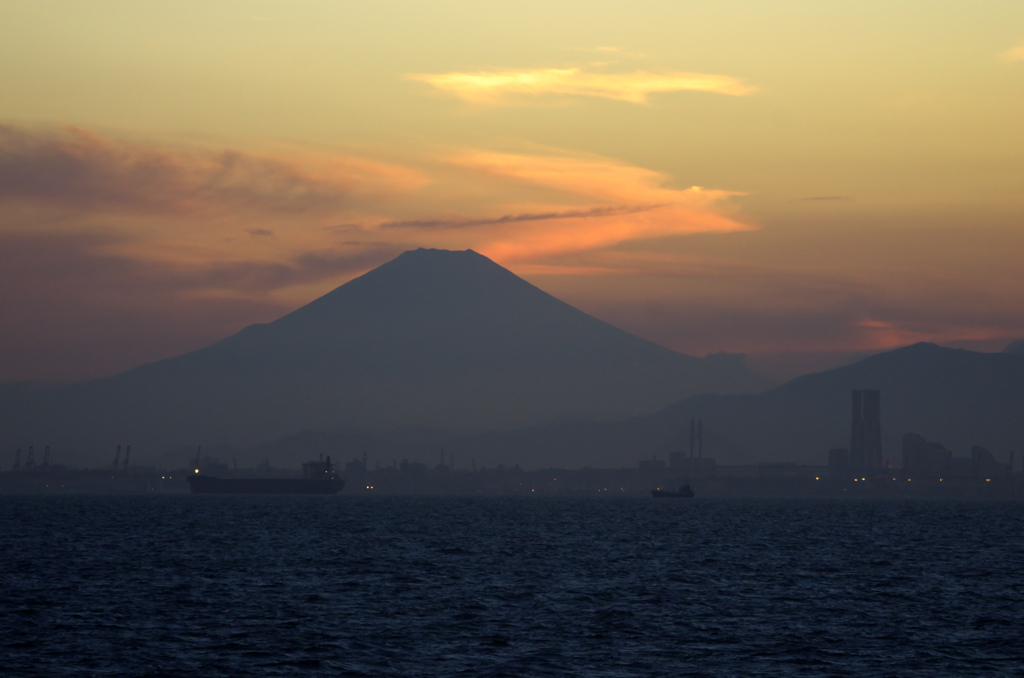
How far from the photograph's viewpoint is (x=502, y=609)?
212ft

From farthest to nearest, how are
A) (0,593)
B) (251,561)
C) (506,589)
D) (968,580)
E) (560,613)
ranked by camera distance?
1. (251,561)
2. (968,580)
3. (506,589)
4. (0,593)
5. (560,613)

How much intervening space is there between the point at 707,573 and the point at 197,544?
54.5 meters

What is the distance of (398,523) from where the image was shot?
579ft

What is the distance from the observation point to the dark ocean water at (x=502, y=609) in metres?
48.2

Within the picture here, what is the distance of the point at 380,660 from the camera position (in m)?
48.4

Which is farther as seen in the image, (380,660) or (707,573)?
(707,573)

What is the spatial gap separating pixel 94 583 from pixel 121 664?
105 ft

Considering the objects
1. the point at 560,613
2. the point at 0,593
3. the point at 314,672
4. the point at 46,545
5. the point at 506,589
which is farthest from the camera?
the point at 46,545

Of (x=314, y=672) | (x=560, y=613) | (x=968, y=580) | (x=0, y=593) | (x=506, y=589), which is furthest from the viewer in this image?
(x=968, y=580)

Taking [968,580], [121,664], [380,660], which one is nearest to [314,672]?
[380,660]

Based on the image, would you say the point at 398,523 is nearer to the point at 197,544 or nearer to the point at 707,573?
the point at 197,544

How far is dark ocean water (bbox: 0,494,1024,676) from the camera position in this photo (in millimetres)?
48219

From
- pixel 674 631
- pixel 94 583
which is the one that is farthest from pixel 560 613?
pixel 94 583

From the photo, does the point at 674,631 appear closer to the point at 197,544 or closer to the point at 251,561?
the point at 251,561
